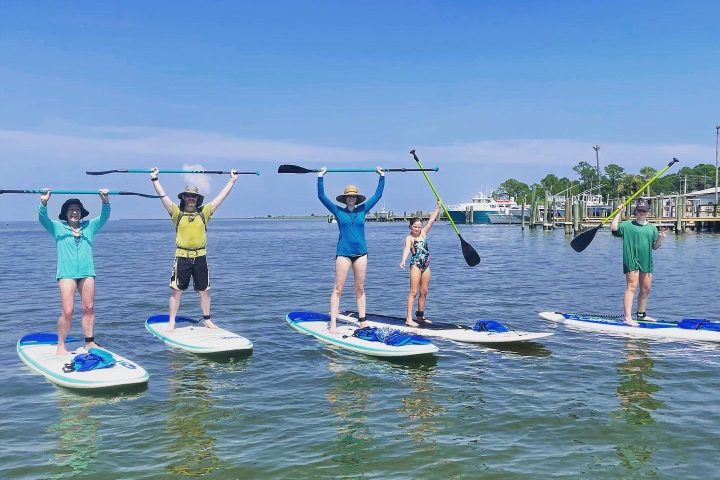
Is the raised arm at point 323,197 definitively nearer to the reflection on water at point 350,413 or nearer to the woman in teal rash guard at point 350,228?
the woman in teal rash guard at point 350,228

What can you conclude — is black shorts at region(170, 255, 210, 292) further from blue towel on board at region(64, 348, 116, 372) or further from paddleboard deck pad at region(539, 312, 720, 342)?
paddleboard deck pad at region(539, 312, 720, 342)

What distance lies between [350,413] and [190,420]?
178 cm

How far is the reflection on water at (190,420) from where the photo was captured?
571 cm

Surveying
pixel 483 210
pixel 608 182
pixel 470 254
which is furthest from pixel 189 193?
pixel 608 182

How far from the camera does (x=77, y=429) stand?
658cm

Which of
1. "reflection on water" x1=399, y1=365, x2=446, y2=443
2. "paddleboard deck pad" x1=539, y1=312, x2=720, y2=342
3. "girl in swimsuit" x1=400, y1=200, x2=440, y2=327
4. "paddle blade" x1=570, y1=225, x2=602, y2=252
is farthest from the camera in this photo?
"paddle blade" x1=570, y1=225, x2=602, y2=252

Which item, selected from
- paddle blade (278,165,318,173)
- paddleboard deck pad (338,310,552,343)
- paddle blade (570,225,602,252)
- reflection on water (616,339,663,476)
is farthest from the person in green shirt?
paddle blade (278,165,318,173)

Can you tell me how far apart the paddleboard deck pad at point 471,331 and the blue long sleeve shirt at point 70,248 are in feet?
16.3

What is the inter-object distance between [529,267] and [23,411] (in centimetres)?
2206

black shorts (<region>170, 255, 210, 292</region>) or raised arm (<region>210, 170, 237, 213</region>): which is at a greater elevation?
raised arm (<region>210, 170, 237, 213</region>)

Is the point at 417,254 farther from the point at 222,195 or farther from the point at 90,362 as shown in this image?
the point at 90,362

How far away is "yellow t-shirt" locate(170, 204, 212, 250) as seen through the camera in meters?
9.89

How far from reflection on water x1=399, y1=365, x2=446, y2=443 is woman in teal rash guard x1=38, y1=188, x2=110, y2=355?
444cm

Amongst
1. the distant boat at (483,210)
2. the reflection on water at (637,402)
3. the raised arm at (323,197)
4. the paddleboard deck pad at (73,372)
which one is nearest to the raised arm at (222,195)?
the raised arm at (323,197)
